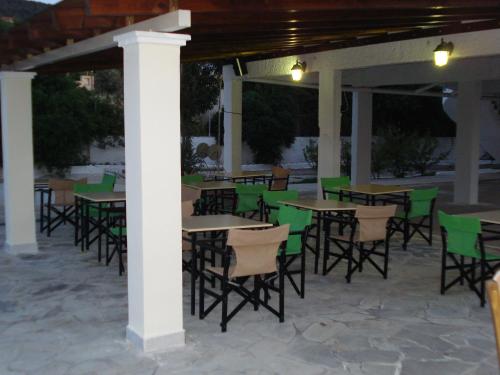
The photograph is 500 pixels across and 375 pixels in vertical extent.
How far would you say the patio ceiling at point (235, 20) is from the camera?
12.7ft

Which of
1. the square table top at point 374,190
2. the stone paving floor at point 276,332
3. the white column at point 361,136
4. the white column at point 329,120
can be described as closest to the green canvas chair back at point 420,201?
the square table top at point 374,190

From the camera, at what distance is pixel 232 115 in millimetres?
11508

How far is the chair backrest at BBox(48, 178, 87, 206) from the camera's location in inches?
328

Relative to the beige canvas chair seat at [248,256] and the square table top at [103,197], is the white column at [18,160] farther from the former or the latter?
the beige canvas chair seat at [248,256]

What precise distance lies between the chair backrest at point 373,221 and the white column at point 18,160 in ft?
13.0

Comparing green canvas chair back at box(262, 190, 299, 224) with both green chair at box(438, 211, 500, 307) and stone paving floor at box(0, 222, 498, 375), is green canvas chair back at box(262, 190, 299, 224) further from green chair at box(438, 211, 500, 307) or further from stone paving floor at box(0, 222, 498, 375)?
green chair at box(438, 211, 500, 307)

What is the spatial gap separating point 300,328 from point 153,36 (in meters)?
2.38

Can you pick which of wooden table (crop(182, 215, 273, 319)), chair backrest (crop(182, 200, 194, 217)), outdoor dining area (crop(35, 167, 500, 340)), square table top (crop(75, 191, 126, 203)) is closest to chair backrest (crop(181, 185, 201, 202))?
outdoor dining area (crop(35, 167, 500, 340))

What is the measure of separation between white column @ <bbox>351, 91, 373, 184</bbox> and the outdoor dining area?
523 centimetres

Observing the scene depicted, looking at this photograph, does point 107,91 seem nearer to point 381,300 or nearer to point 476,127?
point 476,127

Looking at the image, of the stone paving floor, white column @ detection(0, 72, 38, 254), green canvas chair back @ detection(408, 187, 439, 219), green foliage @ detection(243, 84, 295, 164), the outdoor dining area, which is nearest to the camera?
the stone paving floor

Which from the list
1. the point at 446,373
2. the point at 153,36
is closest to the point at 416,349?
the point at 446,373

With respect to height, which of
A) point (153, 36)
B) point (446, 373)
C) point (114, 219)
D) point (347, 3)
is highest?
point (347, 3)

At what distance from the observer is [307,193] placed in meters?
13.2
